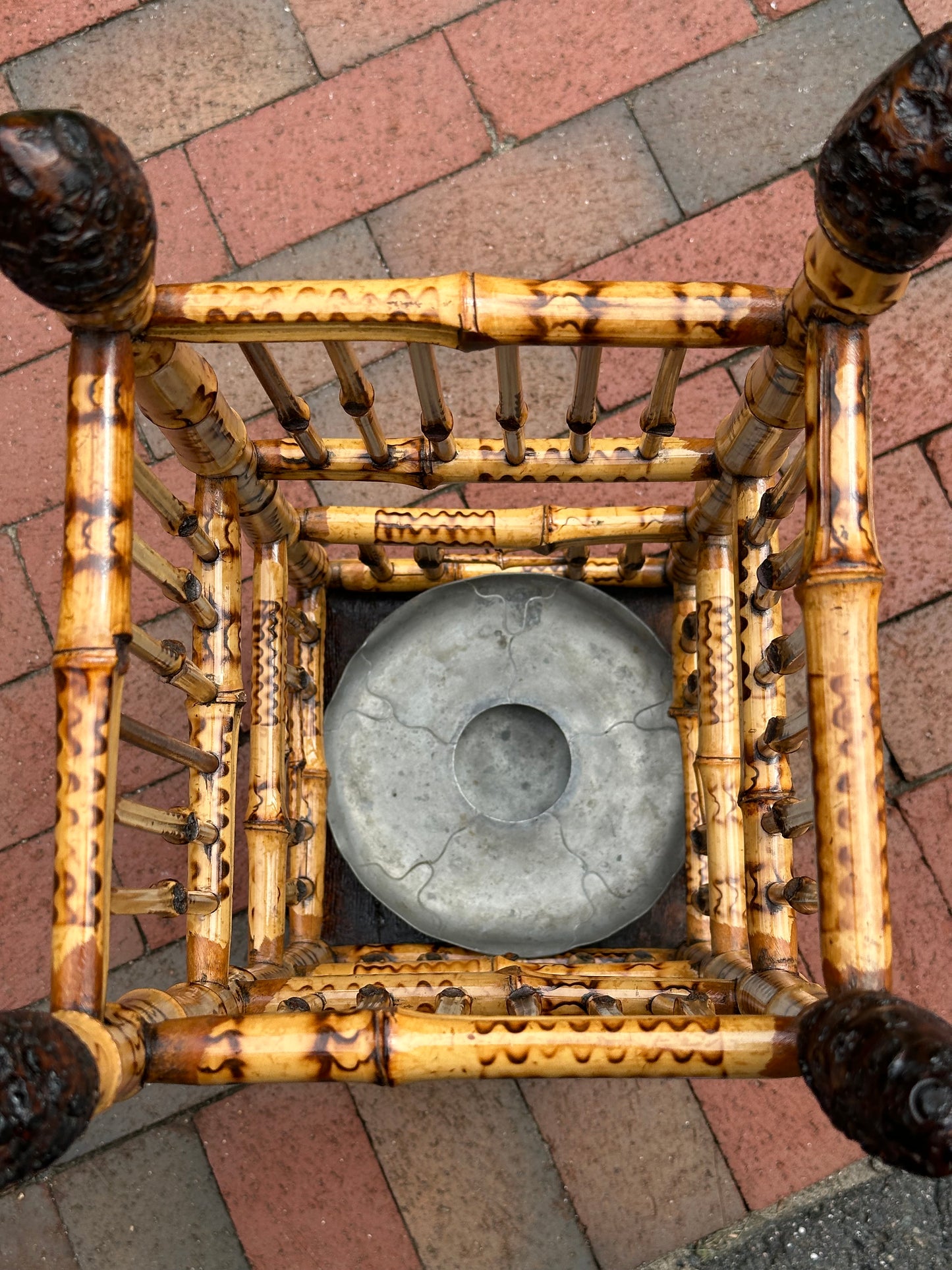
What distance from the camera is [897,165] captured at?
28.1 inches

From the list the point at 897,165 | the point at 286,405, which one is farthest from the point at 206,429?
the point at 897,165

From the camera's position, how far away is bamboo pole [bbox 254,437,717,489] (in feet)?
4.11

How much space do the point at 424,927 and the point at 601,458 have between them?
77 cm

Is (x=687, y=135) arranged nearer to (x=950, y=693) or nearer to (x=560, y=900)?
(x=950, y=693)

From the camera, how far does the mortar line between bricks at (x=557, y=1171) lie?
6.26 ft

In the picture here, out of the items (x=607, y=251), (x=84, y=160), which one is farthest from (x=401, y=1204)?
(x=607, y=251)

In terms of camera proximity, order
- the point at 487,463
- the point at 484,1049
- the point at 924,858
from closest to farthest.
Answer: the point at 484,1049, the point at 487,463, the point at 924,858

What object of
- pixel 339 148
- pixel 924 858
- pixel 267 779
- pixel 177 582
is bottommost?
pixel 924 858

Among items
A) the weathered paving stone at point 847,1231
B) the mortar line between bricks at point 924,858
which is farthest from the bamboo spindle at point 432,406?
the weathered paving stone at point 847,1231

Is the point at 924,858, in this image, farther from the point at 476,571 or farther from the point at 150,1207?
the point at 150,1207

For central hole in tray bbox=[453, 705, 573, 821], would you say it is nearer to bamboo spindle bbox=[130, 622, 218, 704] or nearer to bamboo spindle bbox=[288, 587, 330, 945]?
bamboo spindle bbox=[288, 587, 330, 945]

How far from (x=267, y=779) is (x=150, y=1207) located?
119 cm

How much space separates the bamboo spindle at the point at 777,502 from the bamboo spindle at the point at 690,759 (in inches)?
11.7

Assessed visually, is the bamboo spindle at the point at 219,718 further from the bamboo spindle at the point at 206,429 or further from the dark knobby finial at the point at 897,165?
the dark knobby finial at the point at 897,165
